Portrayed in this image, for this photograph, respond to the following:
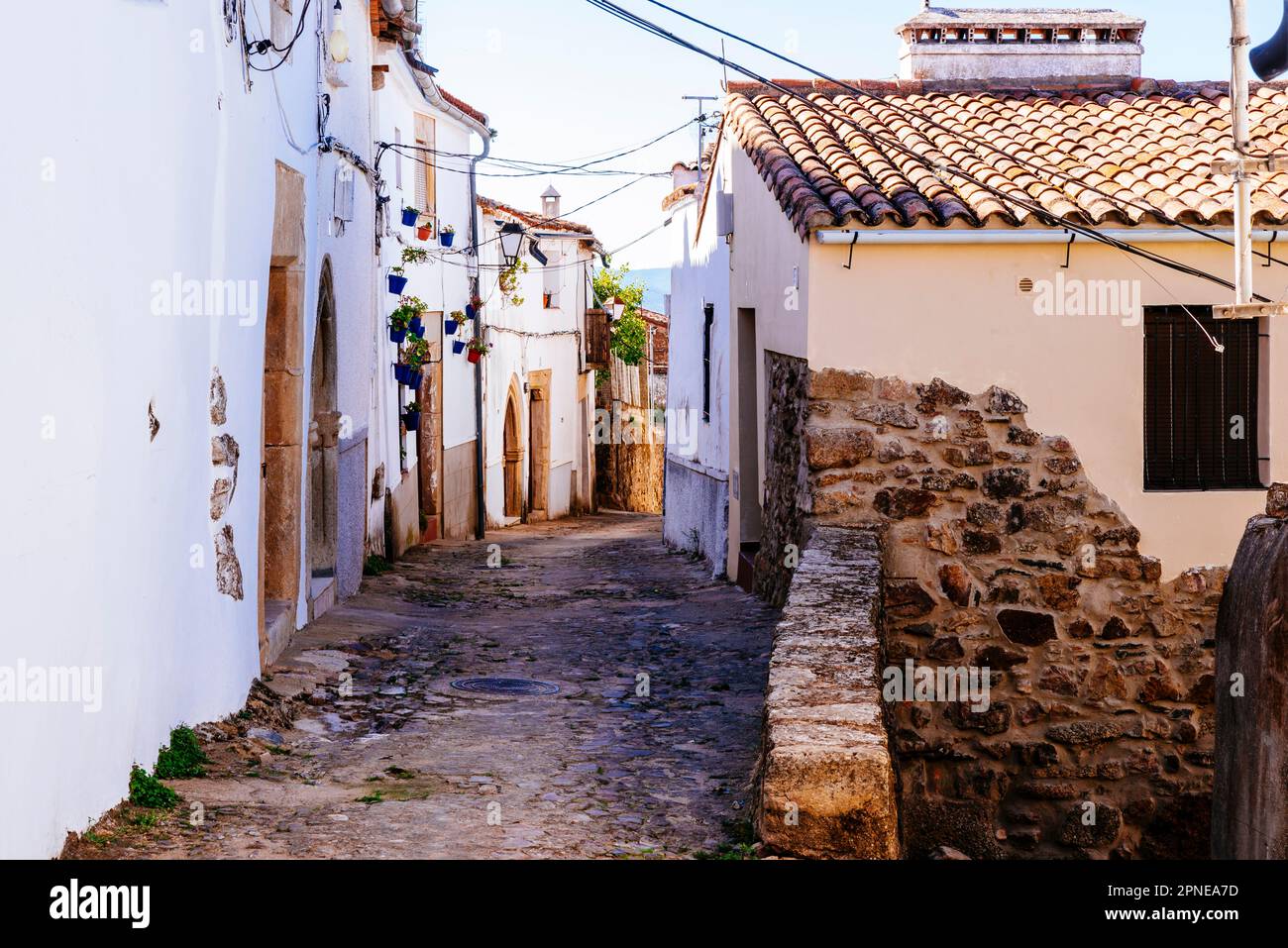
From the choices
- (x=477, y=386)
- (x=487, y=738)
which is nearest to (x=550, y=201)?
(x=477, y=386)

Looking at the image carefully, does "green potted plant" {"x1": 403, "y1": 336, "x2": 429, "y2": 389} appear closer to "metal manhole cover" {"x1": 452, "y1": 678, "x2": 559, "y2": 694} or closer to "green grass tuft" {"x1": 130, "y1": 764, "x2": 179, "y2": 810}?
"metal manhole cover" {"x1": 452, "y1": 678, "x2": 559, "y2": 694}

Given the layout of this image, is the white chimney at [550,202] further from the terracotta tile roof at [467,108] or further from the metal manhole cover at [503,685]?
the metal manhole cover at [503,685]

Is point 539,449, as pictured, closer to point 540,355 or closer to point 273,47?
point 540,355

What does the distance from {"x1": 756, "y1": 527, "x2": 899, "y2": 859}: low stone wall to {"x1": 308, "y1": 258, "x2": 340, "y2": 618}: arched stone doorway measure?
15.0 feet

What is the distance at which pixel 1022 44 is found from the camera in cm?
1201

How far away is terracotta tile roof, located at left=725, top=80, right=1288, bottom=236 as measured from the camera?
767cm

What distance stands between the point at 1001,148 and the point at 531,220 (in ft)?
48.6

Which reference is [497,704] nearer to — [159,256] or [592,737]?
[592,737]

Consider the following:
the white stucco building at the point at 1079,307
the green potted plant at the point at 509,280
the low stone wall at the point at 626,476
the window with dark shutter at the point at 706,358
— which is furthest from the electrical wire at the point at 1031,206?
the low stone wall at the point at 626,476

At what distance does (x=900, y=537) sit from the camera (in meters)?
7.62

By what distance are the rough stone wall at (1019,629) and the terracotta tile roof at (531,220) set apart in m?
14.0

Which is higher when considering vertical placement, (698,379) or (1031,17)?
(1031,17)
